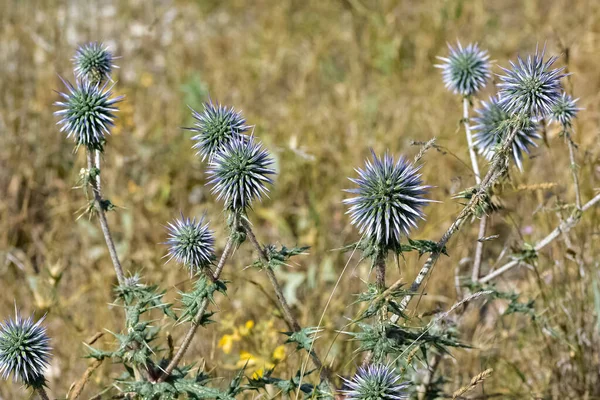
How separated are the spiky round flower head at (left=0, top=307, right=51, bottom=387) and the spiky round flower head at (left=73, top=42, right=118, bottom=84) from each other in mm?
963

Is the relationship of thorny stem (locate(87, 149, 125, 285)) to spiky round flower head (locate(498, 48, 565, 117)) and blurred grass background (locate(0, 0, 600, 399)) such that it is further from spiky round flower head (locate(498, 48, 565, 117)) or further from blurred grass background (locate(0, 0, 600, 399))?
spiky round flower head (locate(498, 48, 565, 117))

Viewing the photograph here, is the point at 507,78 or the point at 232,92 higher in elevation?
the point at 232,92

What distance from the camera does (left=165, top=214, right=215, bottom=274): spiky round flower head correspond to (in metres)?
2.15

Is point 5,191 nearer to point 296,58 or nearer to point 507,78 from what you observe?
point 296,58

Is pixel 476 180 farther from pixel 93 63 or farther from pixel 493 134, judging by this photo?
pixel 93 63

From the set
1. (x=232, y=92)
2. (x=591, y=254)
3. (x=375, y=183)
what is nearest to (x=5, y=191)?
(x=232, y=92)

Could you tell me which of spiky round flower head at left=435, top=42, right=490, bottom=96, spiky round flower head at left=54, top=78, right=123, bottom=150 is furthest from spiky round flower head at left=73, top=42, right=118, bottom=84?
spiky round flower head at left=435, top=42, right=490, bottom=96

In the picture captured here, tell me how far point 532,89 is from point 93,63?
5.37ft

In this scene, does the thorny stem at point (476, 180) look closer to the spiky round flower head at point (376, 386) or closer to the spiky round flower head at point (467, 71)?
the spiky round flower head at point (467, 71)

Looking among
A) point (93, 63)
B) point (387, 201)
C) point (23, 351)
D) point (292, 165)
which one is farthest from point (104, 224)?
point (292, 165)

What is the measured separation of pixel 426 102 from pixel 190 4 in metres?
3.53

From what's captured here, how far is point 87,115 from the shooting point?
232cm

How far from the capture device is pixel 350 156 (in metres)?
4.78

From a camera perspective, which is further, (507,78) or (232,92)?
(232,92)
